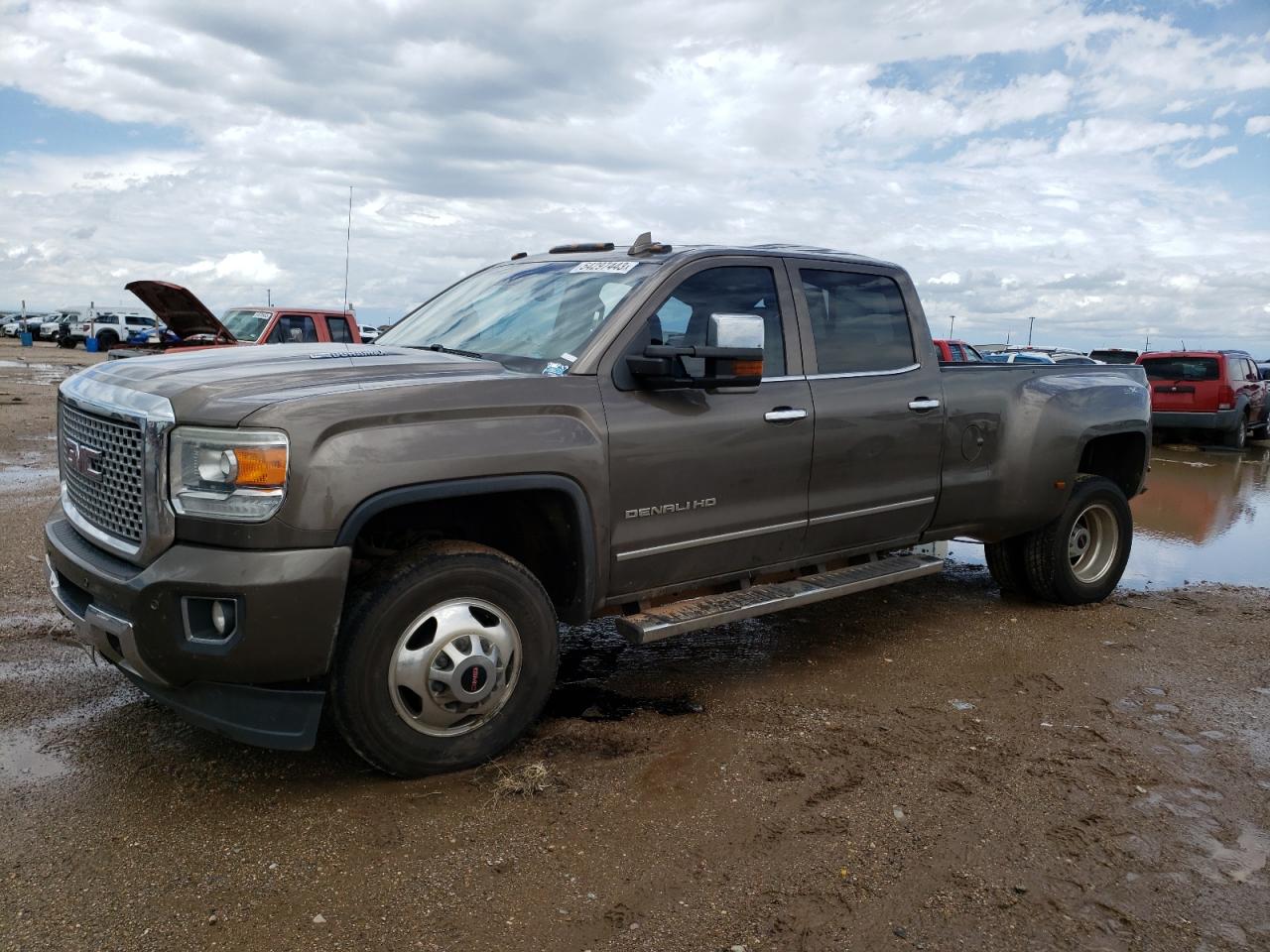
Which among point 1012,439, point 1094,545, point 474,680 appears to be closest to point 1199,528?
point 1094,545

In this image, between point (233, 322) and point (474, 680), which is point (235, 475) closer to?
point (474, 680)

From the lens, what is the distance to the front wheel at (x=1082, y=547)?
20.0 ft

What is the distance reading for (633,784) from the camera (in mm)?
3682

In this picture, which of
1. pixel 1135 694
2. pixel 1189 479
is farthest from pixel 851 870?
pixel 1189 479

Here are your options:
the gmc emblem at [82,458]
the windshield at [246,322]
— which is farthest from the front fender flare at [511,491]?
the windshield at [246,322]

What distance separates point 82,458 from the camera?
3.71 metres

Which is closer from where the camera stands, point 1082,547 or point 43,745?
point 43,745

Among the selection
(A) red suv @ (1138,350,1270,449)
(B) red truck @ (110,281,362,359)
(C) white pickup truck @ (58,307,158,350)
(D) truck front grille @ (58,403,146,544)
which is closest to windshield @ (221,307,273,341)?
(B) red truck @ (110,281,362,359)

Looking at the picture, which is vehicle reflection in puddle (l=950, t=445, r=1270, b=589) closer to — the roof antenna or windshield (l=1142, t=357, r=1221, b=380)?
windshield (l=1142, t=357, r=1221, b=380)

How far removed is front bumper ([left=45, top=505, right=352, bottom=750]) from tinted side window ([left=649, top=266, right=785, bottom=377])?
1.71 metres

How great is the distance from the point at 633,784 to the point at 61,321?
51944 mm

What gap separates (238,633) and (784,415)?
95.1 inches

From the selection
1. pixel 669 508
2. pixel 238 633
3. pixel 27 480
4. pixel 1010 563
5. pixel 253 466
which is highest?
pixel 253 466

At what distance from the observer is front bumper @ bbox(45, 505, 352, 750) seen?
124 inches
